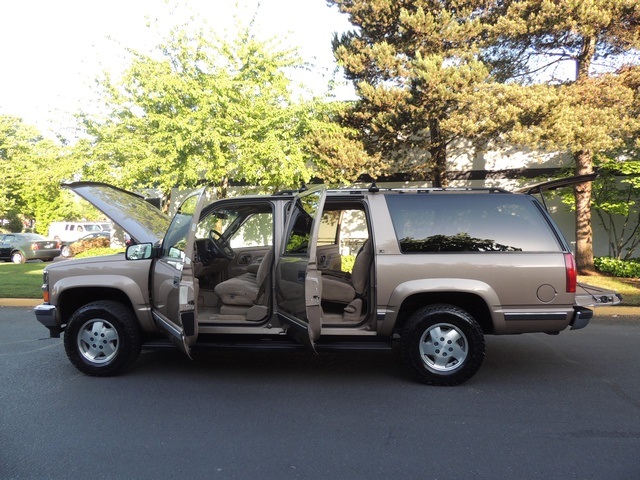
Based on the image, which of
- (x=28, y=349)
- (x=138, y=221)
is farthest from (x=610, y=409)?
(x=28, y=349)

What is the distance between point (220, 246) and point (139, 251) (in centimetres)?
120

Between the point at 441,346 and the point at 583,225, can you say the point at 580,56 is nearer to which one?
the point at 583,225

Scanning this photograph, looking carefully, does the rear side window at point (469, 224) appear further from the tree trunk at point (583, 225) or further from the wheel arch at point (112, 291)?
the tree trunk at point (583, 225)

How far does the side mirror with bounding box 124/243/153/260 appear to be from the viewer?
516cm

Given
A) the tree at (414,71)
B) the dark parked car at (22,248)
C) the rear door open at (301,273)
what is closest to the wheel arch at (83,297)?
the rear door open at (301,273)

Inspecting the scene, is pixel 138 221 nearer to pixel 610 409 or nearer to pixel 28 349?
pixel 28 349

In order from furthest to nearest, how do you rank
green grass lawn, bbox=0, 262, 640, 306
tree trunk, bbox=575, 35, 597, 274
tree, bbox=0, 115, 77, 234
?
tree, bbox=0, 115, 77, 234 → tree trunk, bbox=575, 35, 597, 274 → green grass lawn, bbox=0, 262, 640, 306

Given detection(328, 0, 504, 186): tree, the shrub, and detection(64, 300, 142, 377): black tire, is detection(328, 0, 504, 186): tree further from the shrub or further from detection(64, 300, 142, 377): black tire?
detection(64, 300, 142, 377): black tire

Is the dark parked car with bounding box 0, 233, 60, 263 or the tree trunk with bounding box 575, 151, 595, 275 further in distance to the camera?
the dark parked car with bounding box 0, 233, 60, 263

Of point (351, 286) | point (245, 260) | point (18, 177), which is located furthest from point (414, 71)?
point (18, 177)

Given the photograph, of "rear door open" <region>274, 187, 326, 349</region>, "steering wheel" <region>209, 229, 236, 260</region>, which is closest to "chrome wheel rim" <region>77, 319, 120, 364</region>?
"steering wheel" <region>209, 229, 236, 260</region>

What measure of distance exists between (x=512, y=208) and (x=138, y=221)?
3.89m

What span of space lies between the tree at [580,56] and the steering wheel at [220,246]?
27.2ft

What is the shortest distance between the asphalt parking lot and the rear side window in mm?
1378
